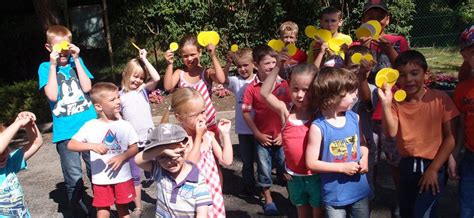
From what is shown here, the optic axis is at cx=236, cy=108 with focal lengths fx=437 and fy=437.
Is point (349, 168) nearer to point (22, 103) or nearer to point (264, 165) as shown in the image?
point (264, 165)

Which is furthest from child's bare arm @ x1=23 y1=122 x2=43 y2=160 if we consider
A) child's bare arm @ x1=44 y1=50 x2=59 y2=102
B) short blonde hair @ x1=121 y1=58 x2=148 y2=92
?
short blonde hair @ x1=121 y1=58 x2=148 y2=92

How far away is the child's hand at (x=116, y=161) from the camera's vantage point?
3.24m

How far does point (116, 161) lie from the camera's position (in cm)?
324

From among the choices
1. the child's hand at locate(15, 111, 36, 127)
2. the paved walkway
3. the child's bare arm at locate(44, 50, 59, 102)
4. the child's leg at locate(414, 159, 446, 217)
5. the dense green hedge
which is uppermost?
the dense green hedge

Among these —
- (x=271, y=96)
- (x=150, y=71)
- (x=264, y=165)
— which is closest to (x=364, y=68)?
(x=271, y=96)

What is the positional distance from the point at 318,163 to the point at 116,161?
1521 millimetres

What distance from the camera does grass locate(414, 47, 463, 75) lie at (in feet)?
30.6

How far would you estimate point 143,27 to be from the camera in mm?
10969

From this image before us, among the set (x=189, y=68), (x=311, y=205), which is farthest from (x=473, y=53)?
(x=189, y=68)

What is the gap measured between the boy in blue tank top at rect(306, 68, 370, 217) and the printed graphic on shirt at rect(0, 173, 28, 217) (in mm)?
1847

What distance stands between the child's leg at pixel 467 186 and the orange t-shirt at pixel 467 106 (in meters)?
0.08

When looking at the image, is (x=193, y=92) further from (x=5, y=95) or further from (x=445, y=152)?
(x=5, y=95)

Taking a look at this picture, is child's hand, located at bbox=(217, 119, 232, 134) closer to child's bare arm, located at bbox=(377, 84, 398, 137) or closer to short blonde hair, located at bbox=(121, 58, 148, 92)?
child's bare arm, located at bbox=(377, 84, 398, 137)

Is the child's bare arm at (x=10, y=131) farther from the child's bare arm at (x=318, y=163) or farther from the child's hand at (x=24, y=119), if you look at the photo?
the child's bare arm at (x=318, y=163)
